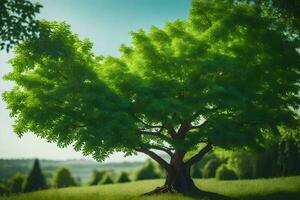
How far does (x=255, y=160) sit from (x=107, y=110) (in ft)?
70.5

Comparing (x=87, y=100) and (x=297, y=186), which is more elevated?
(x=87, y=100)

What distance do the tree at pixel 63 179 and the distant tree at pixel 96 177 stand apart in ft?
11.9

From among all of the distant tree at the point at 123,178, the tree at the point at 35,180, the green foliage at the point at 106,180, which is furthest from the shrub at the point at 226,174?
the tree at the point at 35,180

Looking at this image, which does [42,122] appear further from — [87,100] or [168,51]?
[168,51]

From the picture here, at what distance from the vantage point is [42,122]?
19.9 m

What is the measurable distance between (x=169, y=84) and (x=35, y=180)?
936 inches

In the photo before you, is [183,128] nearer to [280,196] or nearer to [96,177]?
[280,196]

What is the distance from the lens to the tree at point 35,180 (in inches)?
1499

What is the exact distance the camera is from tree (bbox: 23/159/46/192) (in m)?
38.1

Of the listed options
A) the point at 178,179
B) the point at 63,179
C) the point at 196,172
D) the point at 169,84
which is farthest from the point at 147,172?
the point at 169,84

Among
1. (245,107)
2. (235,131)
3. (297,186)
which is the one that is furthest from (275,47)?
(297,186)

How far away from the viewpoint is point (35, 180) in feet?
126

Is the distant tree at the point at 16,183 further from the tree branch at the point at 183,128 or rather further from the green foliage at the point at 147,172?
the tree branch at the point at 183,128

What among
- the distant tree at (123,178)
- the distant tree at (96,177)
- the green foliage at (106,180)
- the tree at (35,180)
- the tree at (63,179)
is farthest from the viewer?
the distant tree at (96,177)
